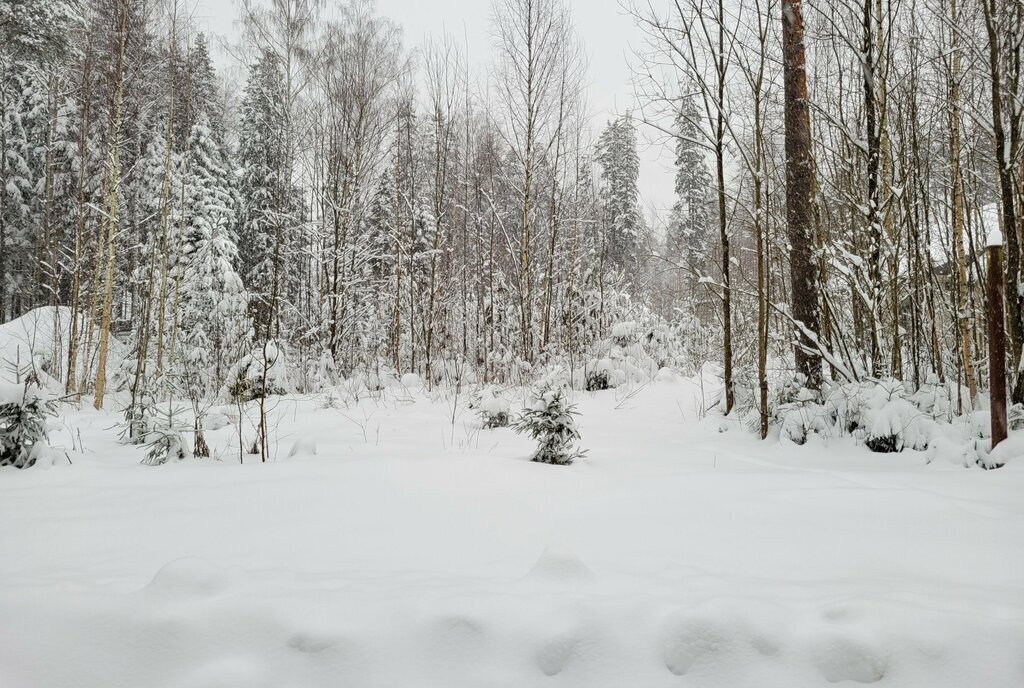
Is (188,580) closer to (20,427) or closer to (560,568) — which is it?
(560,568)

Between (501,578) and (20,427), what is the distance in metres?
3.22

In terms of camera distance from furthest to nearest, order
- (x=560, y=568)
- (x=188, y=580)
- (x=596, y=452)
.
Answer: (x=596, y=452) < (x=560, y=568) < (x=188, y=580)

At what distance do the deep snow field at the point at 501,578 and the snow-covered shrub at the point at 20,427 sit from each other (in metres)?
0.15

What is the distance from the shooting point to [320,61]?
11469mm

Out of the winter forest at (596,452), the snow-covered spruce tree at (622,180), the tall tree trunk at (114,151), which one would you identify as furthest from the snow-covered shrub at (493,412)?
the snow-covered spruce tree at (622,180)

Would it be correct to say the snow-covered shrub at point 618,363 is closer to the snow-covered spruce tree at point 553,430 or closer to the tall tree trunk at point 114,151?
the snow-covered spruce tree at point 553,430

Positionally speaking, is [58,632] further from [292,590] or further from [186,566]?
[292,590]

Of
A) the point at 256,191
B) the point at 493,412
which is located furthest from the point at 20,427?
the point at 256,191

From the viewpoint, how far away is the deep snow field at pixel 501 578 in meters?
1.28

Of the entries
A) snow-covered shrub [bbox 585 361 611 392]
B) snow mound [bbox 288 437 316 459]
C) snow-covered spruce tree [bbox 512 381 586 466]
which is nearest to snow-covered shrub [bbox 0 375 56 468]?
snow mound [bbox 288 437 316 459]

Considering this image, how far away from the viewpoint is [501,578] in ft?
5.50

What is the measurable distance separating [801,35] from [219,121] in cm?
1958

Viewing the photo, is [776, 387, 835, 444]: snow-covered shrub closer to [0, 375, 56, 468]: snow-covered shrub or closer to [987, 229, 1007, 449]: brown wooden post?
[987, 229, 1007, 449]: brown wooden post

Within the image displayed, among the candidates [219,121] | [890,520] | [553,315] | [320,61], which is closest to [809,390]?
[890,520]
